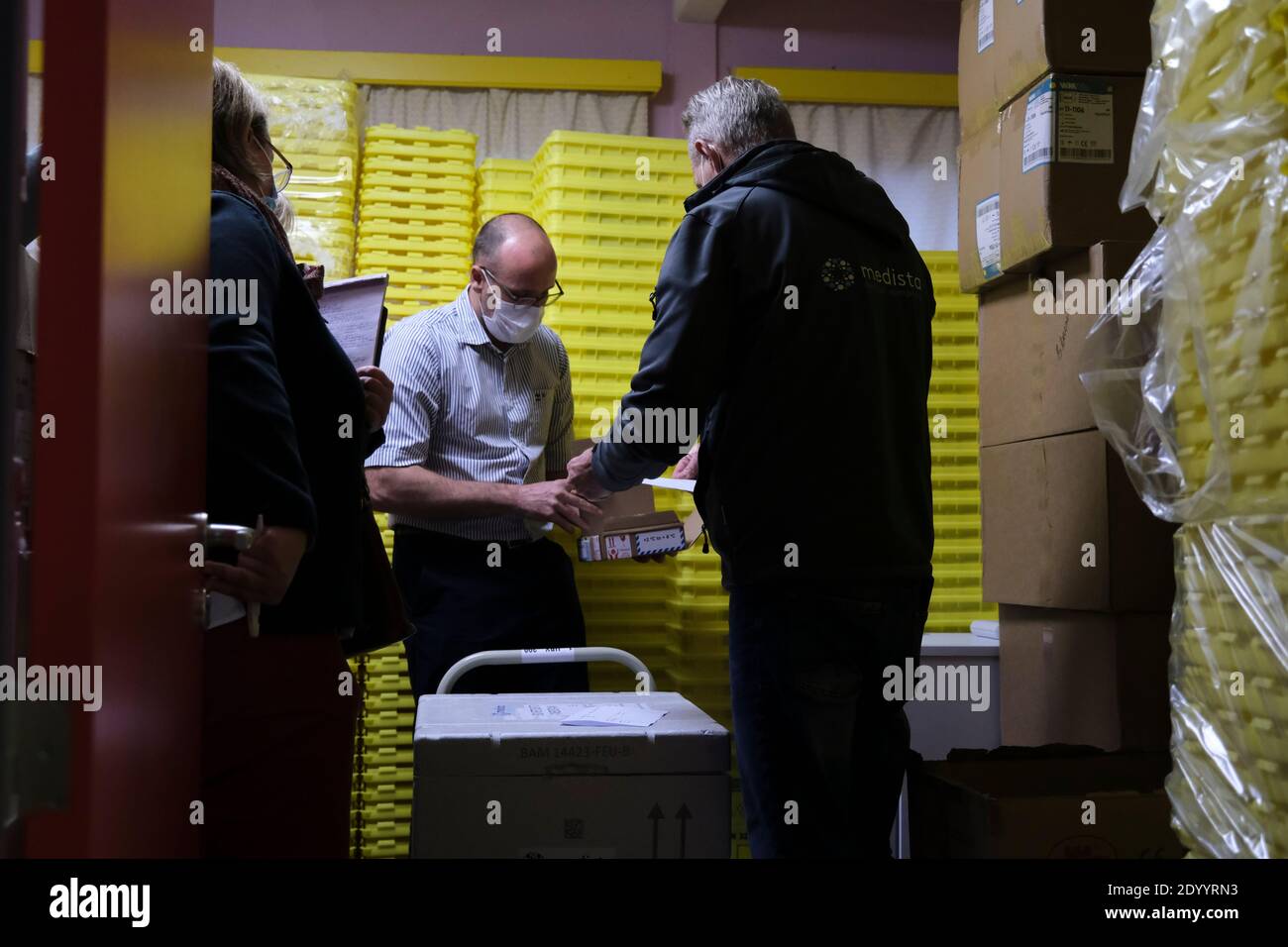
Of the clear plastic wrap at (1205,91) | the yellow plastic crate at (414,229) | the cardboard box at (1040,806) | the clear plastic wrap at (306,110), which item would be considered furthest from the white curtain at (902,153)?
the clear plastic wrap at (1205,91)

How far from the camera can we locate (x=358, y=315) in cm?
206

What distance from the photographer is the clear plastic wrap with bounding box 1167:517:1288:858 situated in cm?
134

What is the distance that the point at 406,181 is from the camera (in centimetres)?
379

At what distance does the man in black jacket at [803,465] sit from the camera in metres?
1.99

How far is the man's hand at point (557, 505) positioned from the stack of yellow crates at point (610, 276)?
0.45 metres

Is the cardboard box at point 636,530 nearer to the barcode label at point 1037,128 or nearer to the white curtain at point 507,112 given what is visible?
the barcode label at point 1037,128

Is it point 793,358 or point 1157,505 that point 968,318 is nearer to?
point 793,358

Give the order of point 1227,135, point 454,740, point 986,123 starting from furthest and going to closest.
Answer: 1. point 986,123
2. point 454,740
3. point 1227,135

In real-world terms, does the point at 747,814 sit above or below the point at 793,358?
below

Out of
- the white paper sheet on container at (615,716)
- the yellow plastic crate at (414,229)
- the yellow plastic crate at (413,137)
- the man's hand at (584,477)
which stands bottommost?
the white paper sheet on container at (615,716)

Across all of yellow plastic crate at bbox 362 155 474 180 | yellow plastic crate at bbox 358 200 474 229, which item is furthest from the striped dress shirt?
yellow plastic crate at bbox 362 155 474 180
